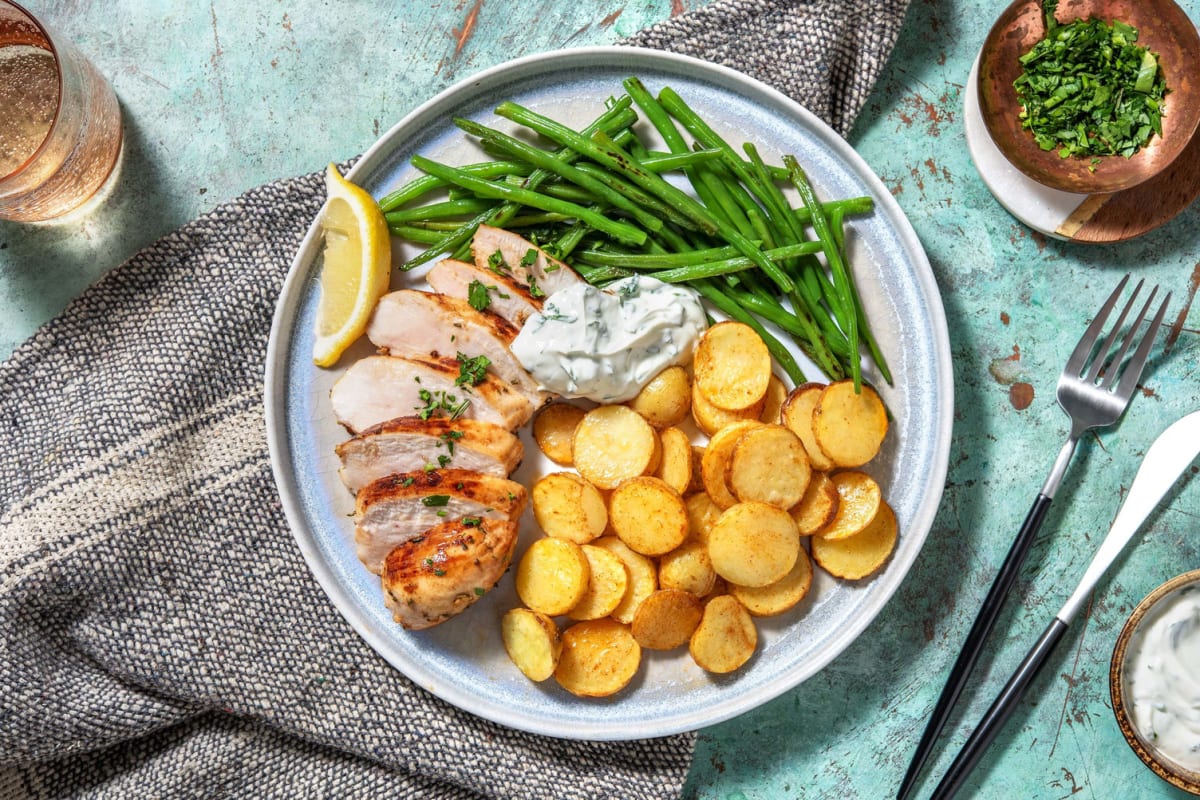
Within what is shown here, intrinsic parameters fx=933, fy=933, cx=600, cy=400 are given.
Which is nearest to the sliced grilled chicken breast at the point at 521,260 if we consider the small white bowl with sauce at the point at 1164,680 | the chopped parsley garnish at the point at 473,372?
the chopped parsley garnish at the point at 473,372

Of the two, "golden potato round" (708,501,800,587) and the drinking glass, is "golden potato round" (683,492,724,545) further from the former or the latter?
the drinking glass

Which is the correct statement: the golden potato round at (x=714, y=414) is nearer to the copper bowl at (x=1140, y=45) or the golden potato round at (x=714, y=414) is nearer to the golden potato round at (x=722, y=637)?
the golden potato round at (x=722, y=637)

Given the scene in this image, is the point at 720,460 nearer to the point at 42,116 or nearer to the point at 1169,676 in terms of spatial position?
the point at 1169,676

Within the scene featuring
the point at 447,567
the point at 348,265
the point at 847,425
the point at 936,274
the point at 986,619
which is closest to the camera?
the point at 447,567

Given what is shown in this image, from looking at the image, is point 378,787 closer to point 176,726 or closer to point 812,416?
point 176,726

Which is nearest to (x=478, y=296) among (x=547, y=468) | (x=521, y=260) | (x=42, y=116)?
(x=521, y=260)

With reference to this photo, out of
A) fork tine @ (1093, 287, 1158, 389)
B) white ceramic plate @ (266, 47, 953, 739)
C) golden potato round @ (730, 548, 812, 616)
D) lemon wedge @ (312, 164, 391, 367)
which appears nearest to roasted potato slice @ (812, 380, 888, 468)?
white ceramic plate @ (266, 47, 953, 739)

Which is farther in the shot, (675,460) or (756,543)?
(675,460)
